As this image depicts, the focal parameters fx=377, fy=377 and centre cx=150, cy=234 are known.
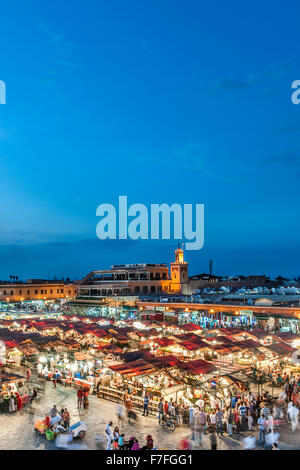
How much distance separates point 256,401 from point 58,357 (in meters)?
10.5

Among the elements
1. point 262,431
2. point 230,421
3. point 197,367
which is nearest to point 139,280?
point 197,367

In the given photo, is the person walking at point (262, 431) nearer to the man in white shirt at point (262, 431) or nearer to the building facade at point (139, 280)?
the man in white shirt at point (262, 431)

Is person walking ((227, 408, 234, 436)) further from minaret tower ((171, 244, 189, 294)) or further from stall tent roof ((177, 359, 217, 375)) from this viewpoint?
minaret tower ((171, 244, 189, 294))

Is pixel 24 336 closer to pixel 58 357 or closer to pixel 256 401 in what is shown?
pixel 58 357

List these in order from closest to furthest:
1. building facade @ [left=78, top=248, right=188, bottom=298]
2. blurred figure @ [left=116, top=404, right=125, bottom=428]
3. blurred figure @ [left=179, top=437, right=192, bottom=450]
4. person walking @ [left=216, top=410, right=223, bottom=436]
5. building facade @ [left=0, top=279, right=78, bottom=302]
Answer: blurred figure @ [left=179, top=437, right=192, bottom=450] < person walking @ [left=216, top=410, right=223, bottom=436] < blurred figure @ [left=116, top=404, right=125, bottom=428] < building facade @ [left=0, top=279, right=78, bottom=302] < building facade @ [left=78, top=248, right=188, bottom=298]

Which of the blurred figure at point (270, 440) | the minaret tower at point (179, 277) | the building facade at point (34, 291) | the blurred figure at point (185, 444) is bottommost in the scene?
the blurred figure at point (185, 444)

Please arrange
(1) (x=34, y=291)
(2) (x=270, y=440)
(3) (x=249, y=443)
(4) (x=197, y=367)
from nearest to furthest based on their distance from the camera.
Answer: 1. (3) (x=249, y=443)
2. (2) (x=270, y=440)
3. (4) (x=197, y=367)
4. (1) (x=34, y=291)

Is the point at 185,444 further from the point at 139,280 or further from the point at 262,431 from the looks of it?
the point at 139,280

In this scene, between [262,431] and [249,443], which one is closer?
[249,443]

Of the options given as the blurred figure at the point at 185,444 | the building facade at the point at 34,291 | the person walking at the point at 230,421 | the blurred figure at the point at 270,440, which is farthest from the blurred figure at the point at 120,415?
the building facade at the point at 34,291

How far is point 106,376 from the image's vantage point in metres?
14.9

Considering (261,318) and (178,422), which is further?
(261,318)

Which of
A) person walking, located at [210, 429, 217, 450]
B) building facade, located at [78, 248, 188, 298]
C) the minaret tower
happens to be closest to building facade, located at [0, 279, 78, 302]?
building facade, located at [78, 248, 188, 298]
